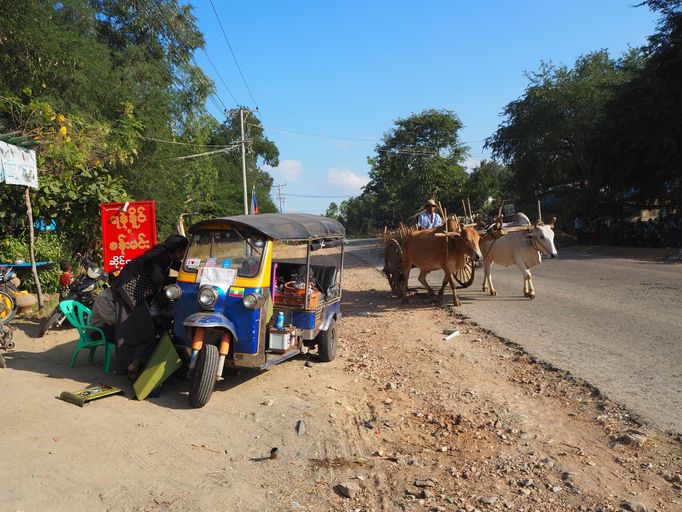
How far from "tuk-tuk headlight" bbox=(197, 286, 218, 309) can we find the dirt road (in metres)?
0.98

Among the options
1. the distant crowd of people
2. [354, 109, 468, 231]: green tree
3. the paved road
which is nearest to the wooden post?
the paved road

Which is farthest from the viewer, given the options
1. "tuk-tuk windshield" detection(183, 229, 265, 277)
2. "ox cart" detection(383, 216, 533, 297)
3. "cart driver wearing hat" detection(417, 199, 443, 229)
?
"cart driver wearing hat" detection(417, 199, 443, 229)

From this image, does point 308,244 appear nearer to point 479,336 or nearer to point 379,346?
point 379,346

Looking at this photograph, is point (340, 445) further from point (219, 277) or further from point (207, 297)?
point (219, 277)

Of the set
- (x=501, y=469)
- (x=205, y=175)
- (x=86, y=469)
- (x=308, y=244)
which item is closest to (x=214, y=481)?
(x=86, y=469)

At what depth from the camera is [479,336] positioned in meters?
8.30

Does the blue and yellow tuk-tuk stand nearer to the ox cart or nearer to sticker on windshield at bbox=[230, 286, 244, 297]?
sticker on windshield at bbox=[230, 286, 244, 297]

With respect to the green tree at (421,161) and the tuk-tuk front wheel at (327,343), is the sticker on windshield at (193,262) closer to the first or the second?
the tuk-tuk front wheel at (327,343)

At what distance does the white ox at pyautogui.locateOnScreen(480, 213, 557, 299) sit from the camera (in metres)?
11.0

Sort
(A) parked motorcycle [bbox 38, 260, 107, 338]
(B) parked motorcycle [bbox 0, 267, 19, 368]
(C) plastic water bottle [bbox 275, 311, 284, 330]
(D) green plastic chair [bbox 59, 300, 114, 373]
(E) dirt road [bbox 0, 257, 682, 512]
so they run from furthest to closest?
(A) parked motorcycle [bbox 38, 260, 107, 338] → (B) parked motorcycle [bbox 0, 267, 19, 368] → (D) green plastic chair [bbox 59, 300, 114, 373] → (C) plastic water bottle [bbox 275, 311, 284, 330] → (E) dirt road [bbox 0, 257, 682, 512]

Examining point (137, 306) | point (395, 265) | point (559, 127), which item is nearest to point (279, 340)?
point (137, 306)

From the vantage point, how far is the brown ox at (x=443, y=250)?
10.4m

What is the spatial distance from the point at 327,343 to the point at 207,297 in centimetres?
214

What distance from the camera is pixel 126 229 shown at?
9414mm
